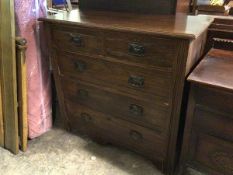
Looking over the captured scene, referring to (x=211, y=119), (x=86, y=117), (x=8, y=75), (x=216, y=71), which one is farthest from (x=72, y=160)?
(x=216, y=71)

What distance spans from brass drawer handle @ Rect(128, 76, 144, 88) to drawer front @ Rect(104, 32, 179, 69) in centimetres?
9

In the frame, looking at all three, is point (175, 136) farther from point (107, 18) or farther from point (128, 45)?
point (107, 18)

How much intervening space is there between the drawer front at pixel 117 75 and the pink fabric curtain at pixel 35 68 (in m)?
0.14

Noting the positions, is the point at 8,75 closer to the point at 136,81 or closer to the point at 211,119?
the point at 136,81

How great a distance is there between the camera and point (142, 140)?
1381 mm

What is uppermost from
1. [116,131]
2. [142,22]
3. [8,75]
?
[142,22]

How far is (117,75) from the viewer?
4.17 ft

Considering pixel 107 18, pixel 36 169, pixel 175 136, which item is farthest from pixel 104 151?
pixel 107 18

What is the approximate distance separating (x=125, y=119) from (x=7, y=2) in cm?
88

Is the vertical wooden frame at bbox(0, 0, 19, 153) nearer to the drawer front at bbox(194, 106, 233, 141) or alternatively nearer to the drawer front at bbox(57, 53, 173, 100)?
the drawer front at bbox(57, 53, 173, 100)

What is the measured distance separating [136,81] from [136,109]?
0.17 m

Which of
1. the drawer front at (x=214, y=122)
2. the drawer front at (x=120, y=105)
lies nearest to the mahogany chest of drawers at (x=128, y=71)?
the drawer front at (x=120, y=105)

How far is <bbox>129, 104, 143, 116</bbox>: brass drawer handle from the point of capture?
4.23 ft

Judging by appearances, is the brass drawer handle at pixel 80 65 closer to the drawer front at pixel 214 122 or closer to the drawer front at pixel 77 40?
the drawer front at pixel 77 40
